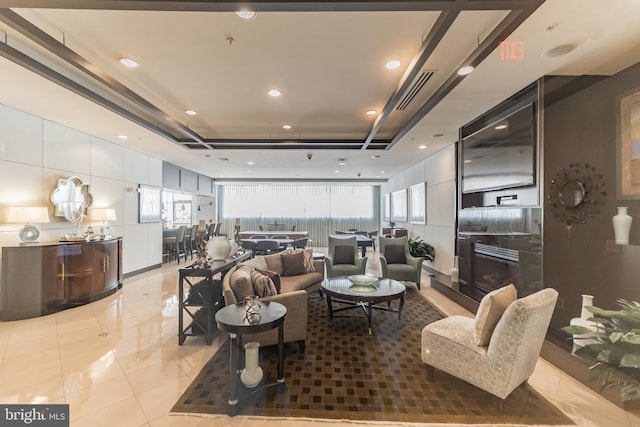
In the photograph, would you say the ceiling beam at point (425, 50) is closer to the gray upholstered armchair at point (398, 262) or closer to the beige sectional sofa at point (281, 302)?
the beige sectional sofa at point (281, 302)

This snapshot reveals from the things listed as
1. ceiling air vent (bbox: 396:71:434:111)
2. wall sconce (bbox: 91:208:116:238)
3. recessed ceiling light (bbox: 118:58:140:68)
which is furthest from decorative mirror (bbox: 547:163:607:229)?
wall sconce (bbox: 91:208:116:238)

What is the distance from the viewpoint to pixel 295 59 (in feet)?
9.41

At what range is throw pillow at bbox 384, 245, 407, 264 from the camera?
545 centimetres

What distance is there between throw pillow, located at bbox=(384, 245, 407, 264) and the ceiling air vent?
269 centimetres

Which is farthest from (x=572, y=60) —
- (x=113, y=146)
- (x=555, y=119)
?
(x=113, y=146)

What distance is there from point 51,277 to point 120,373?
265cm

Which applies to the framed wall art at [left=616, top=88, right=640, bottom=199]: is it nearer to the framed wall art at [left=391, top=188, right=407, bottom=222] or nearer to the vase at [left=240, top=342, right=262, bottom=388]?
the vase at [left=240, top=342, right=262, bottom=388]

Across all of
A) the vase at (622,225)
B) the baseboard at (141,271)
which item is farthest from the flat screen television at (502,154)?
the baseboard at (141,271)

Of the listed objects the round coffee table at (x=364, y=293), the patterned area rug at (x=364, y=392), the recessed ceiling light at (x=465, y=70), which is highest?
the recessed ceiling light at (x=465, y=70)

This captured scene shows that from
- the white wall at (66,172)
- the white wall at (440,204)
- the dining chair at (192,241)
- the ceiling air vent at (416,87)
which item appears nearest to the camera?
the ceiling air vent at (416,87)

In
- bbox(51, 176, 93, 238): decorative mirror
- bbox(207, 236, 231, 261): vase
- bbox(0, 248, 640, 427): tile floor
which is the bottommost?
bbox(0, 248, 640, 427): tile floor

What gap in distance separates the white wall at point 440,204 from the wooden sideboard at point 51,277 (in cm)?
658

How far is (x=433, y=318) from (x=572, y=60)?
3297 millimetres

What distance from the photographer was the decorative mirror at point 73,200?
179 inches
